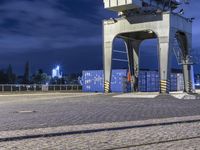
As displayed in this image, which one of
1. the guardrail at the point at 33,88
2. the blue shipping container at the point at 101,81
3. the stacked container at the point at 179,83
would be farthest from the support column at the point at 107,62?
the stacked container at the point at 179,83

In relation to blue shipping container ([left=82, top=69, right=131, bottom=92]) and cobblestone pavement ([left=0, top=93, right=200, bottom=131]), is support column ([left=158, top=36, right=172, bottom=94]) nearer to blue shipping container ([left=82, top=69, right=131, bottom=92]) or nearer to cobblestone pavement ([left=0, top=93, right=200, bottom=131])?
blue shipping container ([left=82, top=69, right=131, bottom=92])

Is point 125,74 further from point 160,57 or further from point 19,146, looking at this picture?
point 19,146

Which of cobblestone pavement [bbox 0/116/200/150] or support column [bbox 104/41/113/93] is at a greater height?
support column [bbox 104/41/113/93]

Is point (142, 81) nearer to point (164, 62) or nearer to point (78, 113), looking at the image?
point (164, 62)

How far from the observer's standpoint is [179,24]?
54.3 metres

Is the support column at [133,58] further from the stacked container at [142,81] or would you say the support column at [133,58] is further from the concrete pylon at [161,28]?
the concrete pylon at [161,28]

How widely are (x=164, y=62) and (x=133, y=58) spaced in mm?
13053

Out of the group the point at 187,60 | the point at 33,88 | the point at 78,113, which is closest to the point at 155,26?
the point at 187,60

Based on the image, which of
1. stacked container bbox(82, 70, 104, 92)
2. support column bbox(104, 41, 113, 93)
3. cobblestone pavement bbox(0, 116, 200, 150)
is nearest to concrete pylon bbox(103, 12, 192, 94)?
support column bbox(104, 41, 113, 93)

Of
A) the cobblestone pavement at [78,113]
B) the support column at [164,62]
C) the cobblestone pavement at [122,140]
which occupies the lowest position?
the cobblestone pavement at [122,140]

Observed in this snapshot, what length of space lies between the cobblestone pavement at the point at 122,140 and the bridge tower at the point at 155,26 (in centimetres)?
3779

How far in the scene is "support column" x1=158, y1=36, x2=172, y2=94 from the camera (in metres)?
51.7

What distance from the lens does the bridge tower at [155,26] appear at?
51.7 m

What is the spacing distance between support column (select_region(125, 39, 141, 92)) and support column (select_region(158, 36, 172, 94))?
10.4m
